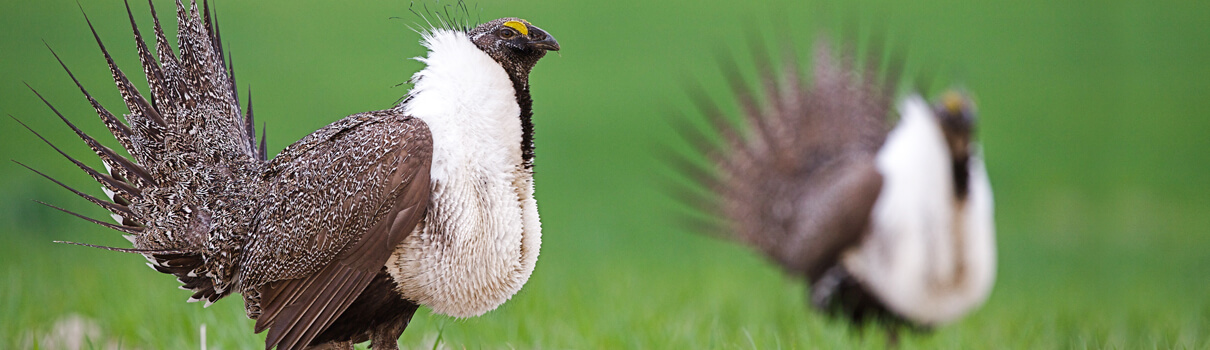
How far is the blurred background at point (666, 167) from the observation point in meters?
3.92

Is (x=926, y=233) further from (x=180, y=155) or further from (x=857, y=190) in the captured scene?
(x=180, y=155)

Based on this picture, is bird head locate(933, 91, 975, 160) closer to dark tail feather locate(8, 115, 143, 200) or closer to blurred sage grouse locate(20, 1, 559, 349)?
blurred sage grouse locate(20, 1, 559, 349)

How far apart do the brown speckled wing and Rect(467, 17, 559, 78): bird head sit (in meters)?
0.24

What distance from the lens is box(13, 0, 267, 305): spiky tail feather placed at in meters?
2.42

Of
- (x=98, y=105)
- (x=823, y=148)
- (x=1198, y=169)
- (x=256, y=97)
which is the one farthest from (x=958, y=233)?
(x=1198, y=169)

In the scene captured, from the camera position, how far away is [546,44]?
2.19 meters

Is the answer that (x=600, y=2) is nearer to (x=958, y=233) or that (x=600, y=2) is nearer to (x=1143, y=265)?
(x=1143, y=265)

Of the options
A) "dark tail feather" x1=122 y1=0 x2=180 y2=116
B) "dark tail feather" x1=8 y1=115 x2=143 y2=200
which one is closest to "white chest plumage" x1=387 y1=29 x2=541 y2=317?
"dark tail feather" x1=122 y1=0 x2=180 y2=116

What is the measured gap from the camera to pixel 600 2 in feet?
38.0

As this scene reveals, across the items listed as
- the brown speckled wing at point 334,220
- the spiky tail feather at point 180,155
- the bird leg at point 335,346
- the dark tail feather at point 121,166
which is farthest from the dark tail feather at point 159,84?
the bird leg at point 335,346

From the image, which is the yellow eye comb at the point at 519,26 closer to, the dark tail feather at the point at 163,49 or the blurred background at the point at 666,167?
the blurred background at the point at 666,167

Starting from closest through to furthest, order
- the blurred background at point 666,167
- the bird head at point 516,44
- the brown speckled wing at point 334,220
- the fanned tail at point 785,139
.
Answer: the brown speckled wing at point 334,220 → the bird head at point 516,44 → the blurred background at point 666,167 → the fanned tail at point 785,139

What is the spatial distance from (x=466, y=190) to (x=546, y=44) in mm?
373

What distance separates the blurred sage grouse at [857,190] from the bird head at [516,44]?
2.81m
